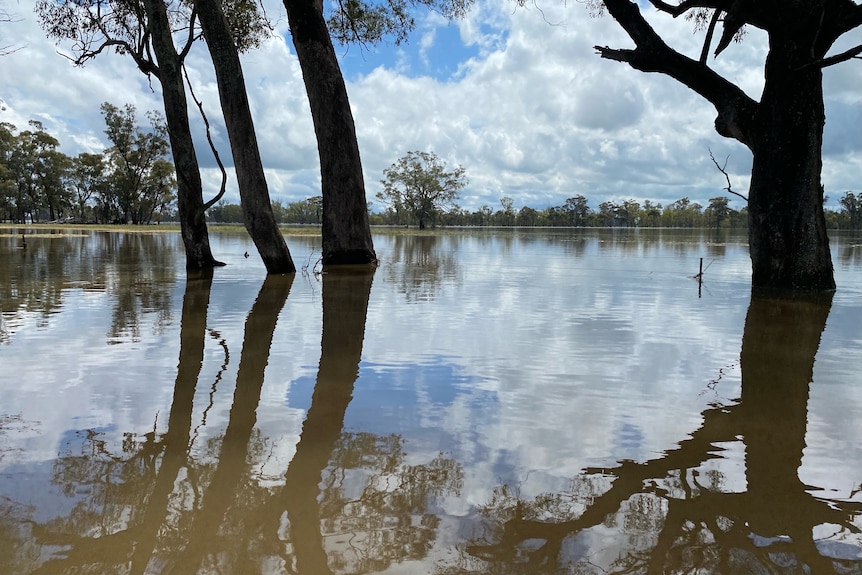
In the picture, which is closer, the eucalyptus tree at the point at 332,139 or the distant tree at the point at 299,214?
the eucalyptus tree at the point at 332,139

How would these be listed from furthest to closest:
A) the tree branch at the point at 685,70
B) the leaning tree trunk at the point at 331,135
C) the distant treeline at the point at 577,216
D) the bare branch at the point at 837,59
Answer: the distant treeline at the point at 577,216 < the leaning tree trunk at the point at 331,135 < the tree branch at the point at 685,70 < the bare branch at the point at 837,59

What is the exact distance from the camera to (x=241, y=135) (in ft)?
37.5

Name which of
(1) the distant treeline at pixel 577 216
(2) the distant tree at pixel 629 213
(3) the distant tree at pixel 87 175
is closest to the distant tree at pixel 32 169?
(3) the distant tree at pixel 87 175

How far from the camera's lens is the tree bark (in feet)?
27.9

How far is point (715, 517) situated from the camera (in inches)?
81.6

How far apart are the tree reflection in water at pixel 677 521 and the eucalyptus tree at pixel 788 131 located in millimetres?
7041

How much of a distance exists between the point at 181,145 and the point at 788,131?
11.2 meters

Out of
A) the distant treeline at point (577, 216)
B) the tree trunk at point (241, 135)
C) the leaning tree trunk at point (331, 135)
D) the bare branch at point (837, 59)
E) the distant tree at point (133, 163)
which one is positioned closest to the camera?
the bare branch at point (837, 59)

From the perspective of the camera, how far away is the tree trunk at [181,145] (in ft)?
40.0

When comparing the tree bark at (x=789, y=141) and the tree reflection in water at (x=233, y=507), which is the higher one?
the tree bark at (x=789, y=141)

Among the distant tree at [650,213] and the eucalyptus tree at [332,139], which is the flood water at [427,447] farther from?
the distant tree at [650,213]

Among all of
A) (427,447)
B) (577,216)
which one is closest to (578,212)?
(577,216)

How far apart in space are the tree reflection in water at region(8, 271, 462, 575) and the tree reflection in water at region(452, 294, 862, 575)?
283 mm

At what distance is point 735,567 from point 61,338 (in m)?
5.25
